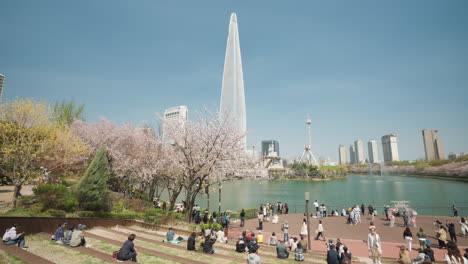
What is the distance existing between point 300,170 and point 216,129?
10858cm

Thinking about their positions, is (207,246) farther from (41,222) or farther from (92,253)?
(41,222)

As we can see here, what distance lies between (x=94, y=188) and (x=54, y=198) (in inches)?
91.7

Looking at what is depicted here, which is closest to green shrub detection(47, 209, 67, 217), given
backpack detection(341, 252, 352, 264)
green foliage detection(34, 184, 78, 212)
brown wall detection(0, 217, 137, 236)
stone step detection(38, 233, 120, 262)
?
green foliage detection(34, 184, 78, 212)

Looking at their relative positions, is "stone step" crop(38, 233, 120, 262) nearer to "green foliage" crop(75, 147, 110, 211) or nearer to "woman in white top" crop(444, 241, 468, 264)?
"green foliage" crop(75, 147, 110, 211)

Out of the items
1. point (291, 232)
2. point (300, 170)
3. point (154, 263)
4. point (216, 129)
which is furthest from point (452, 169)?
point (154, 263)

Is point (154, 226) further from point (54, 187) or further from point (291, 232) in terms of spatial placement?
point (291, 232)

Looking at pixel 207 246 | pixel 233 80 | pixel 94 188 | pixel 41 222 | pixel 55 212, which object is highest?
pixel 233 80

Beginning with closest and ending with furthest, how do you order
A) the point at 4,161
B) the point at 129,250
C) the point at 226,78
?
the point at 129,250
the point at 4,161
the point at 226,78

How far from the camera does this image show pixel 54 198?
45.4ft

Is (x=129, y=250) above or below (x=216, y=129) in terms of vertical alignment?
below

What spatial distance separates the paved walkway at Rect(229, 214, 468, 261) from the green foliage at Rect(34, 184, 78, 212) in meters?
11.0

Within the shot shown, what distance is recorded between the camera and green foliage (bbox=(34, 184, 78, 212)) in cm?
1355

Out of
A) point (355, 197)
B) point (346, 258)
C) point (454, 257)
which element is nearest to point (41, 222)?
point (346, 258)

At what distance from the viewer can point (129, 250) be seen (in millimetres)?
7602
